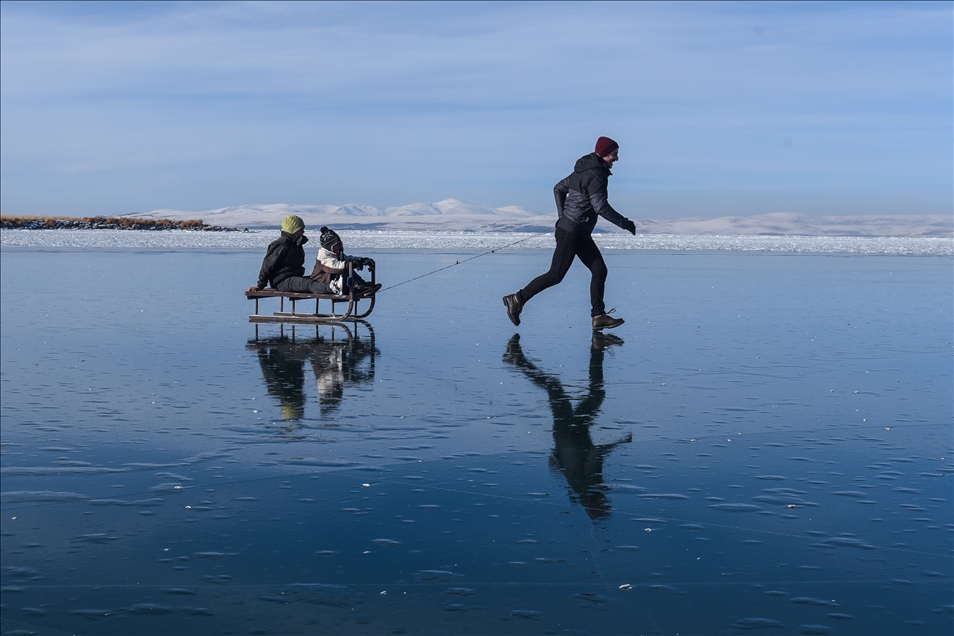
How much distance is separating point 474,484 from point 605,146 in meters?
8.02

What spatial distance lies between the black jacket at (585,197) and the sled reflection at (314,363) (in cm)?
286

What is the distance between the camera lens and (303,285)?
45.0 feet

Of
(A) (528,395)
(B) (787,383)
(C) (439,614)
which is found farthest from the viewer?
(B) (787,383)

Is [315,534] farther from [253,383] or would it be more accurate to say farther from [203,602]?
[253,383]

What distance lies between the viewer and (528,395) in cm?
848

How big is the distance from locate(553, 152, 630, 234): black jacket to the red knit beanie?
0.23ft

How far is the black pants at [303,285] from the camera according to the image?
13.7m

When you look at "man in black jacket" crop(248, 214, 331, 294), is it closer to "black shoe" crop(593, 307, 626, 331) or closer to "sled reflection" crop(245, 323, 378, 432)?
"sled reflection" crop(245, 323, 378, 432)

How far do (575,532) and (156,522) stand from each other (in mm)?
1926

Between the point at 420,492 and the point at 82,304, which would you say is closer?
the point at 420,492

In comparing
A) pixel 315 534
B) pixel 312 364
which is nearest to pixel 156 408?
pixel 312 364

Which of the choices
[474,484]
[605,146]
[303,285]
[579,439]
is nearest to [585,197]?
[605,146]

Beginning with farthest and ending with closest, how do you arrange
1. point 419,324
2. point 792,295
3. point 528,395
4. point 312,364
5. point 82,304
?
1. point 792,295
2. point 82,304
3. point 419,324
4. point 312,364
5. point 528,395

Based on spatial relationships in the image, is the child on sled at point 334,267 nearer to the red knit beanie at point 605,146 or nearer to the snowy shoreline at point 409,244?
the red knit beanie at point 605,146
